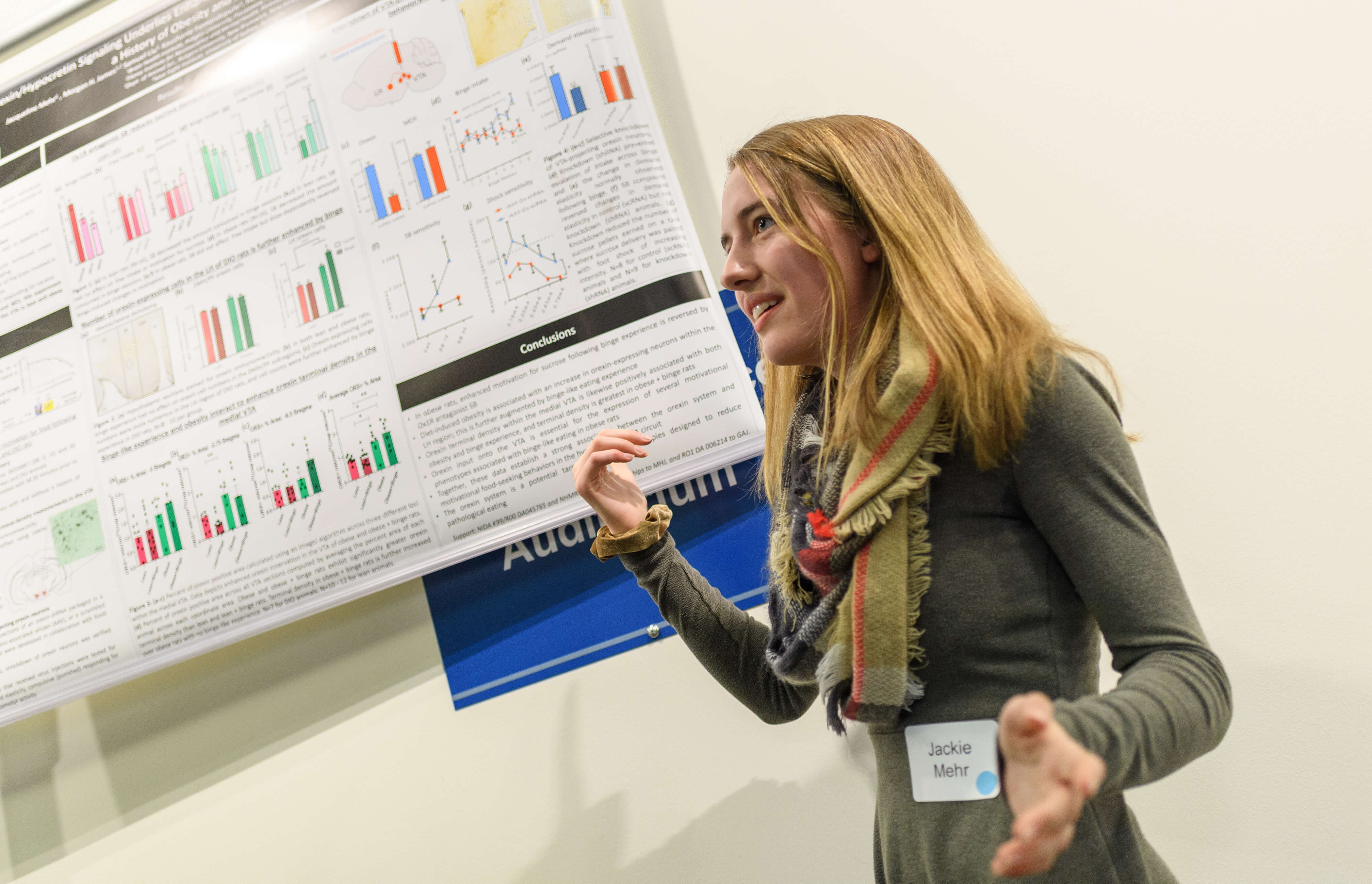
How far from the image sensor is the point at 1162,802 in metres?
1.20

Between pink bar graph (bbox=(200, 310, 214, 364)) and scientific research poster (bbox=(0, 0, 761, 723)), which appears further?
pink bar graph (bbox=(200, 310, 214, 364))

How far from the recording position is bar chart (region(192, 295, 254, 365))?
1.58m

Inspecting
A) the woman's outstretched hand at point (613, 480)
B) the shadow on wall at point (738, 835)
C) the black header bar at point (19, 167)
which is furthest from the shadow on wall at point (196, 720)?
the black header bar at point (19, 167)

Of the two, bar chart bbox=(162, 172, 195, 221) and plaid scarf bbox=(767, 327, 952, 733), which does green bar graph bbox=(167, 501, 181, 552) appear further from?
plaid scarf bbox=(767, 327, 952, 733)

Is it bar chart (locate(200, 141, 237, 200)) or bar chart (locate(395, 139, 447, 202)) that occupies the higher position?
bar chart (locate(200, 141, 237, 200))

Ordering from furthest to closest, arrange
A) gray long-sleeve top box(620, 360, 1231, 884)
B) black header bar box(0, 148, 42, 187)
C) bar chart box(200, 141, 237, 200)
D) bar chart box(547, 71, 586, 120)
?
black header bar box(0, 148, 42, 187)
bar chart box(200, 141, 237, 200)
bar chart box(547, 71, 586, 120)
gray long-sleeve top box(620, 360, 1231, 884)

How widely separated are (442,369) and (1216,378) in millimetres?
1202

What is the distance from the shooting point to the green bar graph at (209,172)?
5.37ft

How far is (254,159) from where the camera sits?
1.62 m

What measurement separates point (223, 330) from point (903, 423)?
1.35m

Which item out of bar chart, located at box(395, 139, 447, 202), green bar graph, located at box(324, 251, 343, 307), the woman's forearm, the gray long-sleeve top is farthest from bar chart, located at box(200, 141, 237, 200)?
the gray long-sleeve top

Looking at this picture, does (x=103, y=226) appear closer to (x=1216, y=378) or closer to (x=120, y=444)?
(x=120, y=444)

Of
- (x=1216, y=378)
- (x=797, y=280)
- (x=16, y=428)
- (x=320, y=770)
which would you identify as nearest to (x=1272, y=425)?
(x=1216, y=378)

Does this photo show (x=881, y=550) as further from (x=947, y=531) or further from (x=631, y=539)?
(x=631, y=539)
